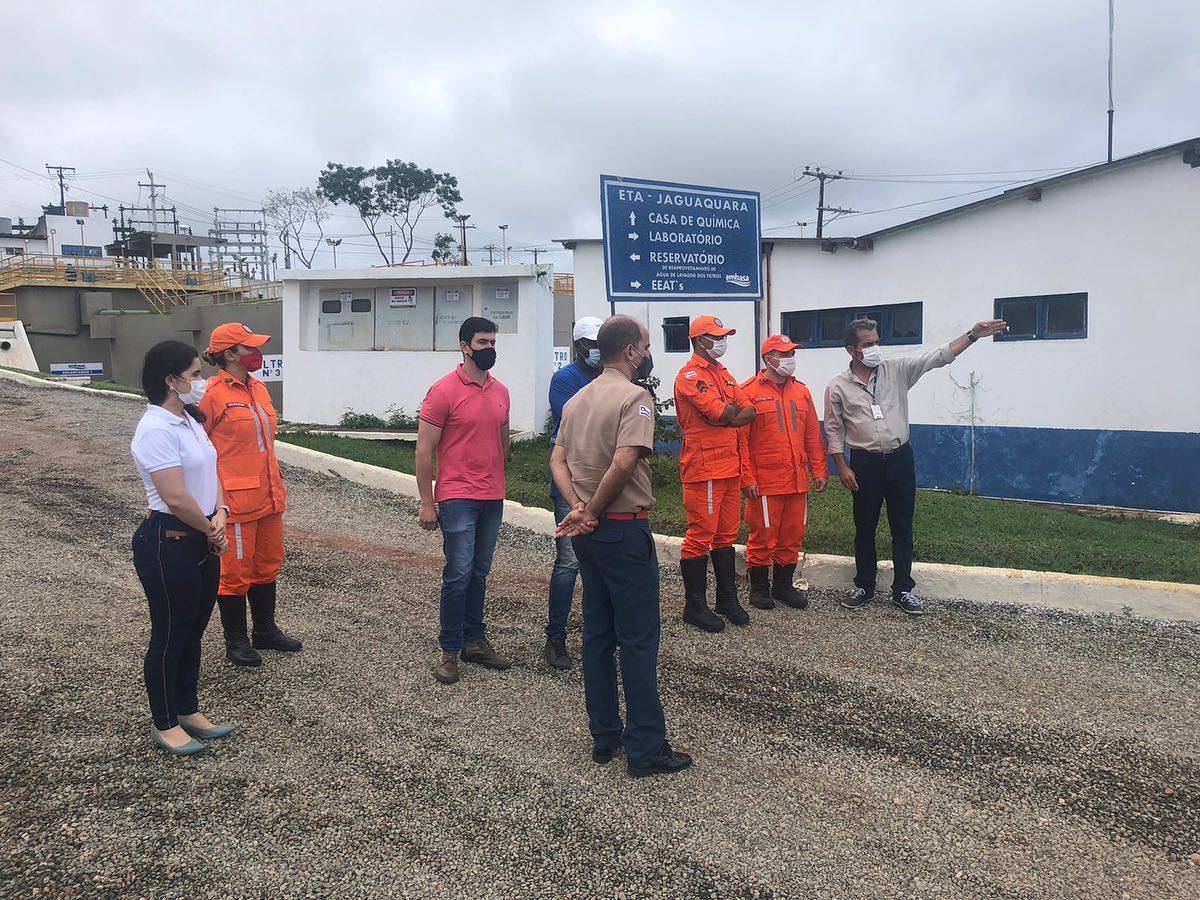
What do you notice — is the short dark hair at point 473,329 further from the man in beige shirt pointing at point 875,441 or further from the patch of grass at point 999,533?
the patch of grass at point 999,533

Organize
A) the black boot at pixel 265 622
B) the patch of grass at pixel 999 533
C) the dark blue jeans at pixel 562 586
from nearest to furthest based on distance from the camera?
1. the dark blue jeans at pixel 562 586
2. the black boot at pixel 265 622
3. the patch of grass at pixel 999 533

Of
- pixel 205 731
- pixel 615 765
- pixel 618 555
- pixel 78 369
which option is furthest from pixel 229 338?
pixel 78 369

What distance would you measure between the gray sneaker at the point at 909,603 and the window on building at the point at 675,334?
9689 millimetres

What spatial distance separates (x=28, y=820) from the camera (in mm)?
3014

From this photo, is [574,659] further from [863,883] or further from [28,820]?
[28,820]

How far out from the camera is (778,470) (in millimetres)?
5574

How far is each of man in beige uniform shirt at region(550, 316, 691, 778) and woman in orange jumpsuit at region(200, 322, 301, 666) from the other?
6.46ft

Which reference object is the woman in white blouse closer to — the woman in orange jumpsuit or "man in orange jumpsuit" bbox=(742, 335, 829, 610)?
the woman in orange jumpsuit

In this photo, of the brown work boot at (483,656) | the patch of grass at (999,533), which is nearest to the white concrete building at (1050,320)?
the patch of grass at (999,533)

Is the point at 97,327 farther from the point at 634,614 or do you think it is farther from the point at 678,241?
the point at 634,614

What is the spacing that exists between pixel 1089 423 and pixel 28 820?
11614 millimetres

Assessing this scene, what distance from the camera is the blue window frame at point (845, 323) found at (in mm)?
12766

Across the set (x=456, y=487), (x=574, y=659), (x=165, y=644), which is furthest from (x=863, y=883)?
(x=165, y=644)

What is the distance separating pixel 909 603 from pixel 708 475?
165cm
